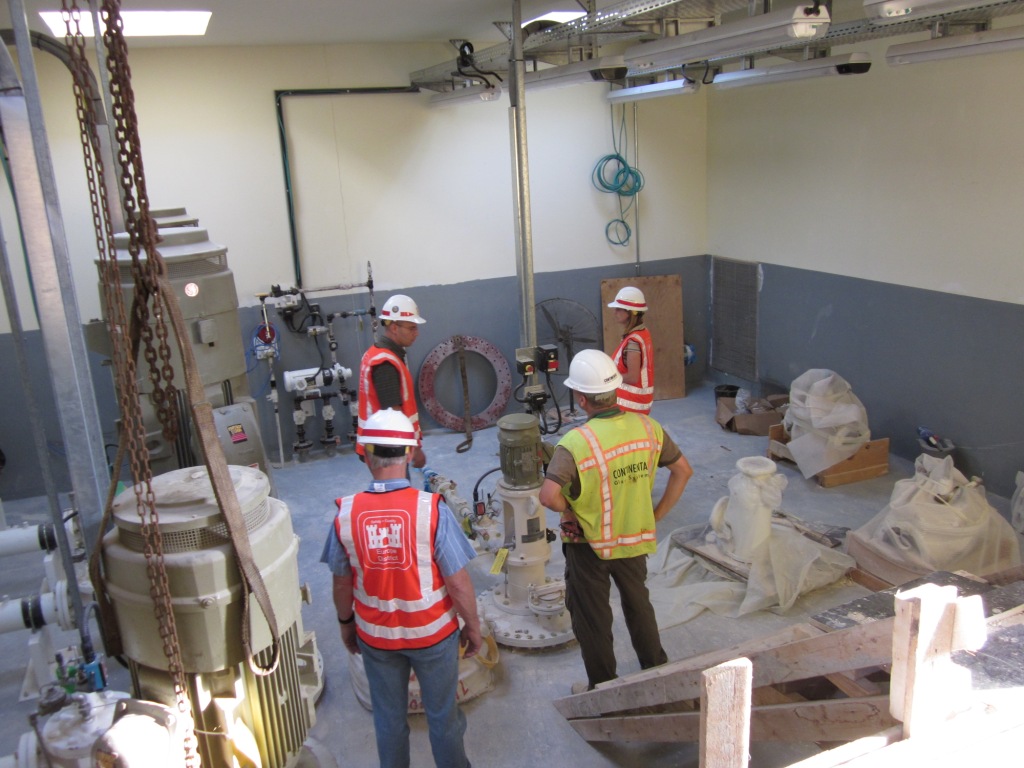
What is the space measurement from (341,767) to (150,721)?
185 centimetres

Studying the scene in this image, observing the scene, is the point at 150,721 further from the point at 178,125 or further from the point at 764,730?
the point at 178,125

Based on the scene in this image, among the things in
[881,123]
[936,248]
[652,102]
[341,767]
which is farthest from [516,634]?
[652,102]

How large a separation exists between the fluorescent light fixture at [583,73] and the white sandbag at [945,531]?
9.47 ft

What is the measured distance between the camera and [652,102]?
7.60 meters

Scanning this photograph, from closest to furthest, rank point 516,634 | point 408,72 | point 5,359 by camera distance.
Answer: point 516,634 → point 5,359 → point 408,72

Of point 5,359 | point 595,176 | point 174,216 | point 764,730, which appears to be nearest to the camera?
point 764,730

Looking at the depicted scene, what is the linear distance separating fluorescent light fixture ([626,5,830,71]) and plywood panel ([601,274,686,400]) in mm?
3081

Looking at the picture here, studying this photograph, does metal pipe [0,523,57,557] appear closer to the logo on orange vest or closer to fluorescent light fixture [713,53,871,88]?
the logo on orange vest

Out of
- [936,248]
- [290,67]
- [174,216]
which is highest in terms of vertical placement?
[290,67]

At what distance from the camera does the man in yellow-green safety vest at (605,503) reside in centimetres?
309

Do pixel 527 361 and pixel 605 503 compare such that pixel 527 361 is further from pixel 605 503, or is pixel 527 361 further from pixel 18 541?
pixel 18 541

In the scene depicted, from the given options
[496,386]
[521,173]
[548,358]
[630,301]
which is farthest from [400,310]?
[496,386]

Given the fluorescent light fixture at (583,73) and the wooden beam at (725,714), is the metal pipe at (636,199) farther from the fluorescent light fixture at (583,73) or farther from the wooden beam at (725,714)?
the wooden beam at (725,714)

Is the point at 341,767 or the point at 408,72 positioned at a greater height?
the point at 408,72
